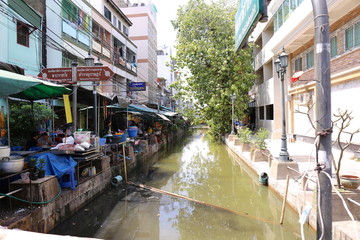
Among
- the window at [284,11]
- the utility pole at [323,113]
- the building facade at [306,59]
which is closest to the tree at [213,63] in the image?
the building facade at [306,59]

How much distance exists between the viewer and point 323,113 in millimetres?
2637

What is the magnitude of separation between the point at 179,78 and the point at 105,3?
922 cm

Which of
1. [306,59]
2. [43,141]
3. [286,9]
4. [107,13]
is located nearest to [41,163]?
[43,141]

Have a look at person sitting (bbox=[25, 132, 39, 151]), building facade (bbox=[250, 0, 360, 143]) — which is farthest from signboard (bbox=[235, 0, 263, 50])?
person sitting (bbox=[25, 132, 39, 151])

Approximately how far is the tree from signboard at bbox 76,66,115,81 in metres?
14.1

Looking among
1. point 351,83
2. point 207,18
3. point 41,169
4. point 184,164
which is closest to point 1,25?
point 41,169

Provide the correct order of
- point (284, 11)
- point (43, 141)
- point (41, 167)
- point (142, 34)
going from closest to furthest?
point (41, 167) → point (43, 141) → point (284, 11) → point (142, 34)

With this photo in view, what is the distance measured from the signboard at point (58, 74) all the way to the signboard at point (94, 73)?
0.93 ft

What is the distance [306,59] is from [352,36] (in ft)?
15.7

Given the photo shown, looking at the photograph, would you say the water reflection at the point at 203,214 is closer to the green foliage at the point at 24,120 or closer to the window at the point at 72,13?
the green foliage at the point at 24,120

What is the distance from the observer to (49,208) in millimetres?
5145

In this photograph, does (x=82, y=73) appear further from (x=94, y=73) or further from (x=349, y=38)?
(x=349, y=38)

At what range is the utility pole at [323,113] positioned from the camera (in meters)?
2.56

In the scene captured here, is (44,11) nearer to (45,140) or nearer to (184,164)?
(45,140)
